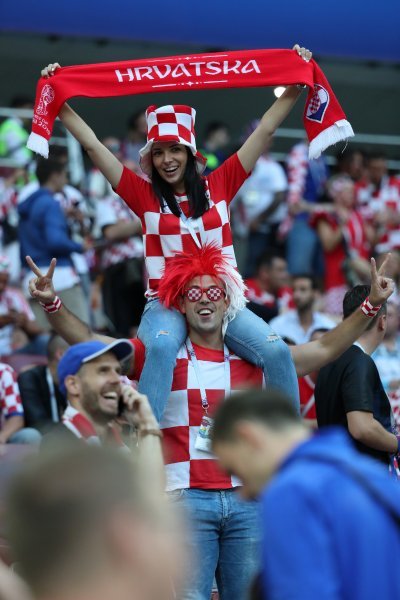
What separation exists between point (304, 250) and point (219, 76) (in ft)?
19.6

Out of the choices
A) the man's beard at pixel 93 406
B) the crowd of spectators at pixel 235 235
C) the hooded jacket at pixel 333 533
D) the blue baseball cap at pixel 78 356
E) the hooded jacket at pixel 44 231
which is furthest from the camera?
the crowd of spectators at pixel 235 235

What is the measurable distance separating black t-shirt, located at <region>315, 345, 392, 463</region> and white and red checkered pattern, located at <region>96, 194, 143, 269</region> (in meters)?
4.47

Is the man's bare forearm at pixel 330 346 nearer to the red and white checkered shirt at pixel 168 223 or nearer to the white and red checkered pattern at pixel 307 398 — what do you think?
the red and white checkered shirt at pixel 168 223

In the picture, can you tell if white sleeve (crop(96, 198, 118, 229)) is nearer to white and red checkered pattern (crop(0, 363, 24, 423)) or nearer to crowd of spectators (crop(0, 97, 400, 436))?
crowd of spectators (crop(0, 97, 400, 436))

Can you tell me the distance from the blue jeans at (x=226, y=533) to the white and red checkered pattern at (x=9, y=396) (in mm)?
3032

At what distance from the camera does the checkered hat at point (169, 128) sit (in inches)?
220

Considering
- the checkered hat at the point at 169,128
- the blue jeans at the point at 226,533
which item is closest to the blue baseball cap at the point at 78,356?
the blue jeans at the point at 226,533

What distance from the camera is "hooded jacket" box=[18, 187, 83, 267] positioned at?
911 centimetres

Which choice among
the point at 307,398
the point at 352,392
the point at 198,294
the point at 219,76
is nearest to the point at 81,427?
the point at 198,294

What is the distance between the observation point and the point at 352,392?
5613 mm

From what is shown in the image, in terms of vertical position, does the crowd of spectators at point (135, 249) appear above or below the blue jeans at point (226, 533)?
above

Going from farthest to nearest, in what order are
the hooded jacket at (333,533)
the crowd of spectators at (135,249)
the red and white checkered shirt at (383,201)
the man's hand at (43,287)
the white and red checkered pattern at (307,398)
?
the red and white checkered shirt at (383,201) < the crowd of spectators at (135,249) < the white and red checkered pattern at (307,398) < the man's hand at (43,287) < the hooded jacket at (333,533)

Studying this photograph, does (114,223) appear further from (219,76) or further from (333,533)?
(333,533)

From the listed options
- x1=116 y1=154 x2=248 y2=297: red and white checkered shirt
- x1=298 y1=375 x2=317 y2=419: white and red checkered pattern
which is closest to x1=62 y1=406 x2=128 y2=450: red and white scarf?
x1=116 y1=154 x2=248 y2=297: red and white checkered shirt
